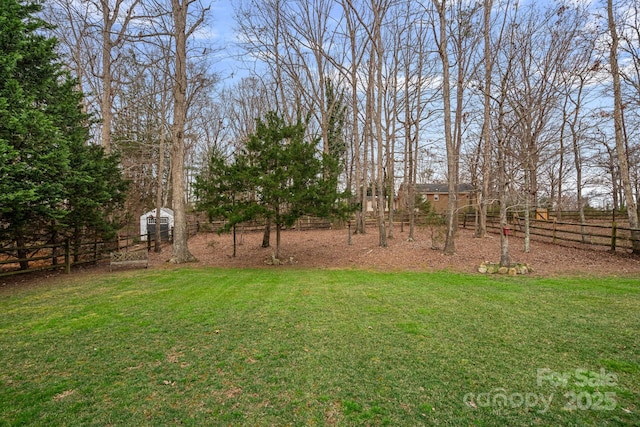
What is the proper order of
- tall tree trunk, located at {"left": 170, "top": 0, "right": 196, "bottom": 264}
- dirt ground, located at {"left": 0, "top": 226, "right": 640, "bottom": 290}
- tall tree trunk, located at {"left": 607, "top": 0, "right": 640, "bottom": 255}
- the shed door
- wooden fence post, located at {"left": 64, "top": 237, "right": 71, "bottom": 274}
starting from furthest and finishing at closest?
the shed door → tall tree trunk, located at {"left": 170, "top": 0, "right": 196, "bottom": 264} → tall tree trunk, located at {"left": 607, "top": 0, "right": 640, "bottom": 255} → wooden fence post, located at {"left": 64, "top": 237, "right": 71, "bottom": 274} → dirt ground, located at {"left": 0, "top": 226, "right": 640, "bottom": 290}

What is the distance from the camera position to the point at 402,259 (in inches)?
428

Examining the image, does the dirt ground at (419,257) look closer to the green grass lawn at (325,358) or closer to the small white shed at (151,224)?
the green grass lawn at (325,358)

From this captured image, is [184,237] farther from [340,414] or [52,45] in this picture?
[340,414]

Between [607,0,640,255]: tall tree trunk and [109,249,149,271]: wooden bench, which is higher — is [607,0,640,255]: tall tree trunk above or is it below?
above

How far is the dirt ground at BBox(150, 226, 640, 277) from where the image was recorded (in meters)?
8.89

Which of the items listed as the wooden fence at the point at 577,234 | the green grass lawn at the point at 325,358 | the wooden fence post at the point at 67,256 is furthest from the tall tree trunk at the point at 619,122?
the wooden fence post at the point at 67,256

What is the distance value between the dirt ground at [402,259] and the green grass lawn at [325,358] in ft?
9.06

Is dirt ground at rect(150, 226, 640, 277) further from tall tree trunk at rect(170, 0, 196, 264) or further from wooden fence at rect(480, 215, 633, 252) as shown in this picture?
tall tree trunk at rect(170, 0, 196, 264)

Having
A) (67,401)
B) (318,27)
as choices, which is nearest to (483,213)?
(318,27)

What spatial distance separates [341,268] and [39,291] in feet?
26.1

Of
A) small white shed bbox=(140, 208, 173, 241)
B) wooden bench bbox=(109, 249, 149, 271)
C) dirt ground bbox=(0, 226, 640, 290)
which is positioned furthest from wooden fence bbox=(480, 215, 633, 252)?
small white shed bbox=(140, 208, 173, 241)

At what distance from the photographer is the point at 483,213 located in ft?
46.4

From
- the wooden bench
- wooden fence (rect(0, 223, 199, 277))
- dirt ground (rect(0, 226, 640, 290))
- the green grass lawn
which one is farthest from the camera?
the wooden bench

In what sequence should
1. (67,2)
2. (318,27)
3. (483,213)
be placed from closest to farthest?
(67,2) → (483,213) → (318,27)
